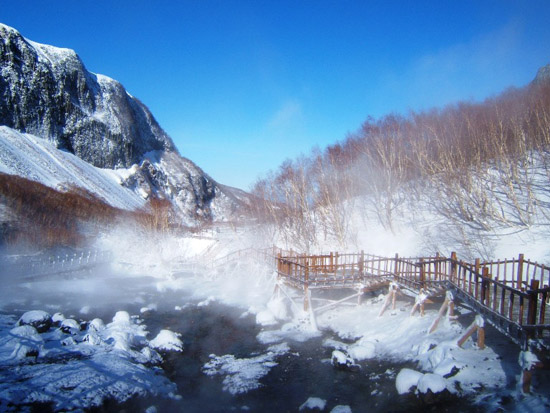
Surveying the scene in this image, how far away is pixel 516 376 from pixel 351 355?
5.06 meters

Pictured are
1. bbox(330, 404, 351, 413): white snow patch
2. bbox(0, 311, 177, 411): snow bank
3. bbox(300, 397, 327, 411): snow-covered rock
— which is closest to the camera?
bbox(330, 404, 351, 413): white snow patch

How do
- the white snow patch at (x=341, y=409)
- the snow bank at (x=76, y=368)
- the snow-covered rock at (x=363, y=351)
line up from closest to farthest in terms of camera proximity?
the white snow patch at (x=341, y=409)
the snow bank at (x=76, y=368)
the snow-covered rock at (x=363, y=351)

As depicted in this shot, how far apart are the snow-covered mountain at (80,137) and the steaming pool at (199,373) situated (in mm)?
42920

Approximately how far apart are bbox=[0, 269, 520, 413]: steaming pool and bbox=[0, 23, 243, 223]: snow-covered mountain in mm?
42920

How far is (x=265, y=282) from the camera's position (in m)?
24.7

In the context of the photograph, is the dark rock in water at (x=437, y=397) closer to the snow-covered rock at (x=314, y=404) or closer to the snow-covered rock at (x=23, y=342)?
the snow-covered rock at (x=314, y=404)

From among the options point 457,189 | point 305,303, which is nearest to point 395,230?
point 457,189

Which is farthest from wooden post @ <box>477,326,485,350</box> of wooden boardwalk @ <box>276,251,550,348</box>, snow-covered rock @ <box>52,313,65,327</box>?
snow-covered rock @ <box>52,313,65,327</box>

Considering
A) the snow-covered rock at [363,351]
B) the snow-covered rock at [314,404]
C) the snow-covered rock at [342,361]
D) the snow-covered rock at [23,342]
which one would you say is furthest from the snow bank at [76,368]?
the snow-covered rock at [363,351]

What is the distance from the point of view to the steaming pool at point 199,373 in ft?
29.2

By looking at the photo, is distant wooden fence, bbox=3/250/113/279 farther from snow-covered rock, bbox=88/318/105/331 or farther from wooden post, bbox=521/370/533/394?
wooden post, bbox=521/370/533/394

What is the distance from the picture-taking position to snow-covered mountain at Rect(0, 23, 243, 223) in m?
56.1

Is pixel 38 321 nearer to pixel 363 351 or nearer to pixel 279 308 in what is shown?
pixel 279 308

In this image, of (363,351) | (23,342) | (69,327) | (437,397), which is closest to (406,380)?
(437,397)
